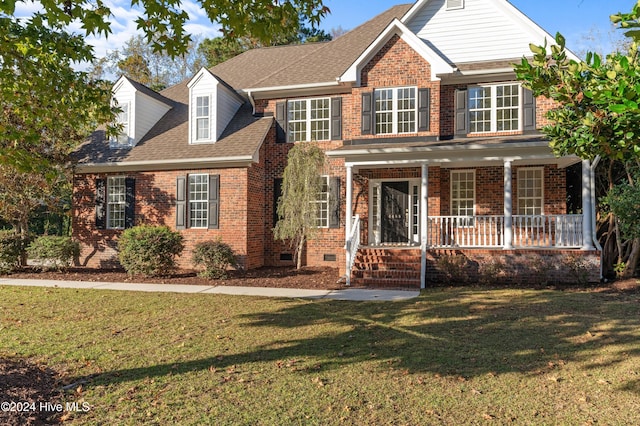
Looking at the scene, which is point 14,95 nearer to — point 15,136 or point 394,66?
point 15,136

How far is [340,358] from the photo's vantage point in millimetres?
5508

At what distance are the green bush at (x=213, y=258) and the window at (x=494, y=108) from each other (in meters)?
8.63

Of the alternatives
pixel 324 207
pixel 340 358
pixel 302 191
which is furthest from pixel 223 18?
pixel 324 207

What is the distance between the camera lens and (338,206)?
14.9 meters

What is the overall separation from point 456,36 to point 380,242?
740 centimetres

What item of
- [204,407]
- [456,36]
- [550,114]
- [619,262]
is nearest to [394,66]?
[456,36]

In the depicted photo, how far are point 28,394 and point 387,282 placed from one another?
867 cm

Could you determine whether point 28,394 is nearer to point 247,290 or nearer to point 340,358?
point 340,358

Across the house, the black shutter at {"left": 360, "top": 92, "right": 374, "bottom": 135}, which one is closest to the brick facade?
the house

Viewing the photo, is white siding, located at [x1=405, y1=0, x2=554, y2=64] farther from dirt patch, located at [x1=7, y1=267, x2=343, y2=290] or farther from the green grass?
the green grass

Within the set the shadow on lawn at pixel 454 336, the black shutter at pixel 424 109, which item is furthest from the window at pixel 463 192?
the shadow on lawn at pixel 454 336

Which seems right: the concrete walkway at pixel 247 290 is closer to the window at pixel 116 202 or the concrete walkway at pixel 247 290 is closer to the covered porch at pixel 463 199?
the covered porch at pixel 463 199

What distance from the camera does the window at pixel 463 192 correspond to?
14.0 metres

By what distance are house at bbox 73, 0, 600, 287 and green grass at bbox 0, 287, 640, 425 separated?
126 inches
